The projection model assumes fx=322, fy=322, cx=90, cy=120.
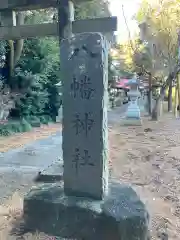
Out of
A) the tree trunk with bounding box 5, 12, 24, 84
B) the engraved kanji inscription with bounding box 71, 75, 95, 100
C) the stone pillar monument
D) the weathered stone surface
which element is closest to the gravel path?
the stone pillar monument

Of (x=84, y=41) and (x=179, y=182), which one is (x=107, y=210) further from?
(x=179, y=182)

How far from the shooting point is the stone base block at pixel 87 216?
2959 mm

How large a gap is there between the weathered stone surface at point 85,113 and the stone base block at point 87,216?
174 millimetres

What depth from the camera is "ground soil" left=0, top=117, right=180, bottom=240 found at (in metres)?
3.61

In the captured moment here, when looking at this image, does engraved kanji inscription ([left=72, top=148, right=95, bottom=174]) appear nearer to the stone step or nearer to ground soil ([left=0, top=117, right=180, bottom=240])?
ground soil ([left=0, top=117, right=180, bottom=240])

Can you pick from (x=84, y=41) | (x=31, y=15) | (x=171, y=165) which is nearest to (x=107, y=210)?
(x=84, y=41)

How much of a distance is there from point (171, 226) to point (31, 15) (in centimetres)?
1029

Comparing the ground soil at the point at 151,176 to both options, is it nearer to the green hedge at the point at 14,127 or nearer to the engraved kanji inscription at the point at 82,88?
the engraved kanji inscription at the point at 82,88

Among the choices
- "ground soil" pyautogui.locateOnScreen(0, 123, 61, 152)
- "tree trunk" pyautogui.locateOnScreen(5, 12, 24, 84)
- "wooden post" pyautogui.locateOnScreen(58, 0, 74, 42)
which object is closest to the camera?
"wooden post" pyautogui.locateOnScreen(58, 0, 74, 42)

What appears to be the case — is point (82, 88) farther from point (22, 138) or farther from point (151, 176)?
point (22, 138)

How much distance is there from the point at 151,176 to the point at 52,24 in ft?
10.6

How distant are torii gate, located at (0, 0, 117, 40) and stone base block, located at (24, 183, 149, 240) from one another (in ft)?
9.74

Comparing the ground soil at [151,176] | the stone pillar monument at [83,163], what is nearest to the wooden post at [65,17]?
the stone pillar monument at [83,163]

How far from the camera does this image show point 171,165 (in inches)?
252
